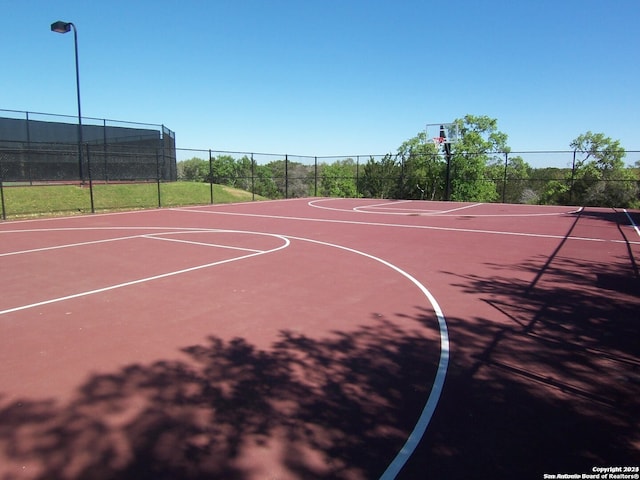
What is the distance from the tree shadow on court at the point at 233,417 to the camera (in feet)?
9.16

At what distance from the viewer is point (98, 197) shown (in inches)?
886

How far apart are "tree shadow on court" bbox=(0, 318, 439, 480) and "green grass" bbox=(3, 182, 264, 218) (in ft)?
57.6

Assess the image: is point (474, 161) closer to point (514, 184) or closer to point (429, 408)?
point (514, 184)

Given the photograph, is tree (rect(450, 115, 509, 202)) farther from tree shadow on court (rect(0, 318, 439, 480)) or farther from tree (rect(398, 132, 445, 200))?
tree shadow on court (rect(0, 318, 439, 480))

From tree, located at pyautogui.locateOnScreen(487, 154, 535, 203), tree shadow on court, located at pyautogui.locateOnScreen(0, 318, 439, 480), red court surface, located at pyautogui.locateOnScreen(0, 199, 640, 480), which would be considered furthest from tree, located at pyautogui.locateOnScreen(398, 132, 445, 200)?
tree shadow on court, located at pyautogui.locateOnScreen(0, 318, 439, 480)

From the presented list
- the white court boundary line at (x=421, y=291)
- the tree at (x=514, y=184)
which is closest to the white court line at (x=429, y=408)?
the white court boundary line at (x=421, y=291)

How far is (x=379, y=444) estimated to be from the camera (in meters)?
3.00

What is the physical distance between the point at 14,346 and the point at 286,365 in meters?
3.05

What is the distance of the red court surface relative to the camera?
2895mm

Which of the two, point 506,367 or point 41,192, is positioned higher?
point 41,192

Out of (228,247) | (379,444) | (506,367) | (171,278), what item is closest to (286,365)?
(379,444)

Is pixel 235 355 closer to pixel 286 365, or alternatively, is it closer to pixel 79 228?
pixel 286 365

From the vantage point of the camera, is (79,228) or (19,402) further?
(79,228)

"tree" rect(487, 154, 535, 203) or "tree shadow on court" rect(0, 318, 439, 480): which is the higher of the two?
"tree" rect(487, 154, 535, 203)
